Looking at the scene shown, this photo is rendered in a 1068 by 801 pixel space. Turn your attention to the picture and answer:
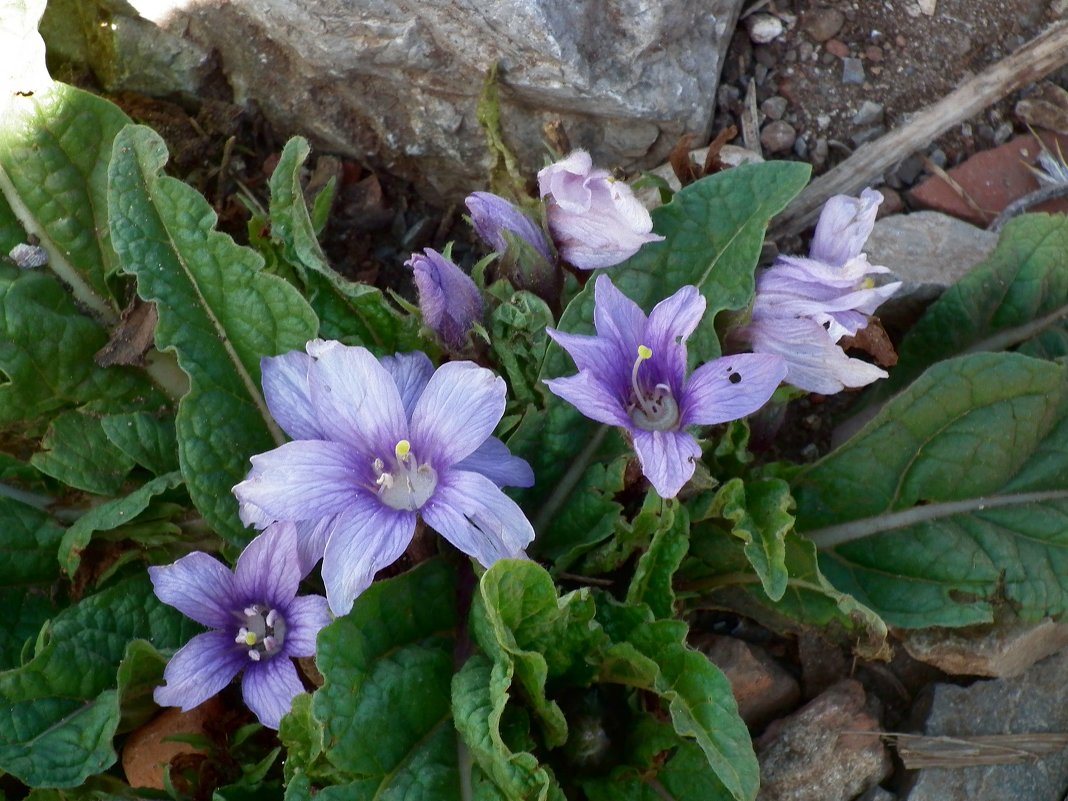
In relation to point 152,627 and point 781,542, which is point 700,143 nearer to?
point 781,542

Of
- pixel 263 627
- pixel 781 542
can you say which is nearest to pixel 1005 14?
pixel 781 542

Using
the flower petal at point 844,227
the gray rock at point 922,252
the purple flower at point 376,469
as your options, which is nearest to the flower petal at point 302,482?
the purple flower at point 376,469

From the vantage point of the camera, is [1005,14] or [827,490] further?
[1005,14]

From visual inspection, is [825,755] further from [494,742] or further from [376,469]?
[376,469]

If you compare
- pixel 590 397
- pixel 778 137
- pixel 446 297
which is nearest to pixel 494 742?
pixel 590 397

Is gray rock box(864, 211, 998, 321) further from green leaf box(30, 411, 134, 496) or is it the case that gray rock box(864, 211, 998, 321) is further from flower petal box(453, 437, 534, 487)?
green leaf box(30, 411, 134, 496)
